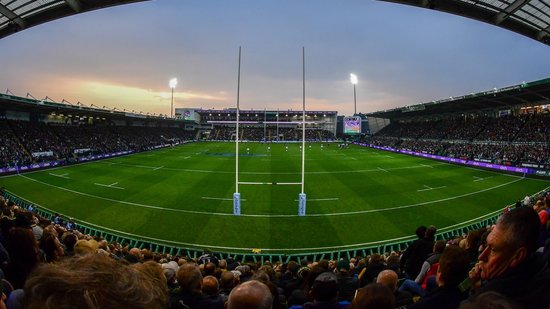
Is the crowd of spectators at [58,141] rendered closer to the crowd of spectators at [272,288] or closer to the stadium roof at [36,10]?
the stadium roof at [36,10]

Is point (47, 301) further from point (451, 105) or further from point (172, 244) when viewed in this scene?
point (451, 105)

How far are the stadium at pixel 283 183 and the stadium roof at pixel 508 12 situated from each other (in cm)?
4

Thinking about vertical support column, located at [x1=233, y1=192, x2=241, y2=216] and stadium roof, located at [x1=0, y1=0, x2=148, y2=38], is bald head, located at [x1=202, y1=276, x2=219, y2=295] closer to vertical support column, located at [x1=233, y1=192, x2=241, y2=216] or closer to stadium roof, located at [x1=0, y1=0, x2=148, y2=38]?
stadium roof, located at [x1=0, y1=0, x2=148, y2=38]

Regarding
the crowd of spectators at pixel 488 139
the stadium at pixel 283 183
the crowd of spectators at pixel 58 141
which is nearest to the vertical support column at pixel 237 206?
the stadium at pixel 283 183

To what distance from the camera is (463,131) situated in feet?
210

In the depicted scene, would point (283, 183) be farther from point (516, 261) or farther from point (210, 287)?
point (516, 261)

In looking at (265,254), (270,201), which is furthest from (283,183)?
(265,254)

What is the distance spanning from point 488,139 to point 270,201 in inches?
1929

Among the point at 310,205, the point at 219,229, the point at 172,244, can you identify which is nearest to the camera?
the point at 172,244

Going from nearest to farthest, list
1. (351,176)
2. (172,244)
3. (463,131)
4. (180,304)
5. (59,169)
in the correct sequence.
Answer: (180,304) < (172,244) < (351,176) < (59,169) < (463,131)

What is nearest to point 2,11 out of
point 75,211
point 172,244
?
point 172,244

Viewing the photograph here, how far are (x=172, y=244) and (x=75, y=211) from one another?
11.4 m

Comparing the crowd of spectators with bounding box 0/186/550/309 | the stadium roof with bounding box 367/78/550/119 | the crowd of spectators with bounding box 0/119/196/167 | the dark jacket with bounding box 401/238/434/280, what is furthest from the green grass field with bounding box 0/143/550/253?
the stadium roof with bounding box 367/78/550/119

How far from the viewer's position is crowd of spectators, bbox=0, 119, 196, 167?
144 ft
